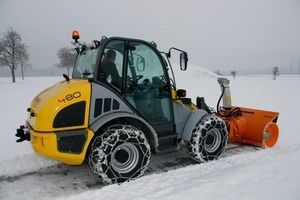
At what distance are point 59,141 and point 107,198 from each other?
99 centimetres

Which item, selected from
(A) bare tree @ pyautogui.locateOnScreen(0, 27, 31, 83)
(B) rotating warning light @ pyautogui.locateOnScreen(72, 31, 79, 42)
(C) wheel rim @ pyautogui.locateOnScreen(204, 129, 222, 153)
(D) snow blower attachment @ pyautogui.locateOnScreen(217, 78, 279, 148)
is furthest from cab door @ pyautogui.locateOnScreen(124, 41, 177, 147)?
(A) bare tree @ pyautogui.locateOnScreen(0, 27, 31, 83)

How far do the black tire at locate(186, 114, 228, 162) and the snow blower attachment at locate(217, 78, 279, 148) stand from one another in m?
0.75

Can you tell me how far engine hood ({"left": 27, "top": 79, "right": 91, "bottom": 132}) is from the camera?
325 cm

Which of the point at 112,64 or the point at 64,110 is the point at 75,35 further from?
the point at 64,110

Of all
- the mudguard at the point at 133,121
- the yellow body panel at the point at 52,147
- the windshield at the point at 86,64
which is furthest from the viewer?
the windshield at the point at 86,64

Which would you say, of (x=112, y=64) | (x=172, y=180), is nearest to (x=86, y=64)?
(x=112, y=64)

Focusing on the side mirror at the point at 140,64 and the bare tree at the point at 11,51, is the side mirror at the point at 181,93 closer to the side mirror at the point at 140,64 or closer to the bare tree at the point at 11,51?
the side mirror at the point at 140,64

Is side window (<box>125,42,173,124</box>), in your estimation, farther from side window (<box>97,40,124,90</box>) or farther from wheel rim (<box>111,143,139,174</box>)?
wheel rim (<box>111,143,139,174</box>)

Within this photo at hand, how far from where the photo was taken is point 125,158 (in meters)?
3.82

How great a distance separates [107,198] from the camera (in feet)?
10.4

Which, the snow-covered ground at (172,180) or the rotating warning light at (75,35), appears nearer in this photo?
the snow-covered ground at (172,180)

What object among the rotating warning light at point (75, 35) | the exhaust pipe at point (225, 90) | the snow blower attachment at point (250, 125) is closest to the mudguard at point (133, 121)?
the rotating warning light at point (75, 35)

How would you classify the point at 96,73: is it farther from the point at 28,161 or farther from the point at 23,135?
the point at 28,161

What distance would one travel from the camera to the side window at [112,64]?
3.73 metres
